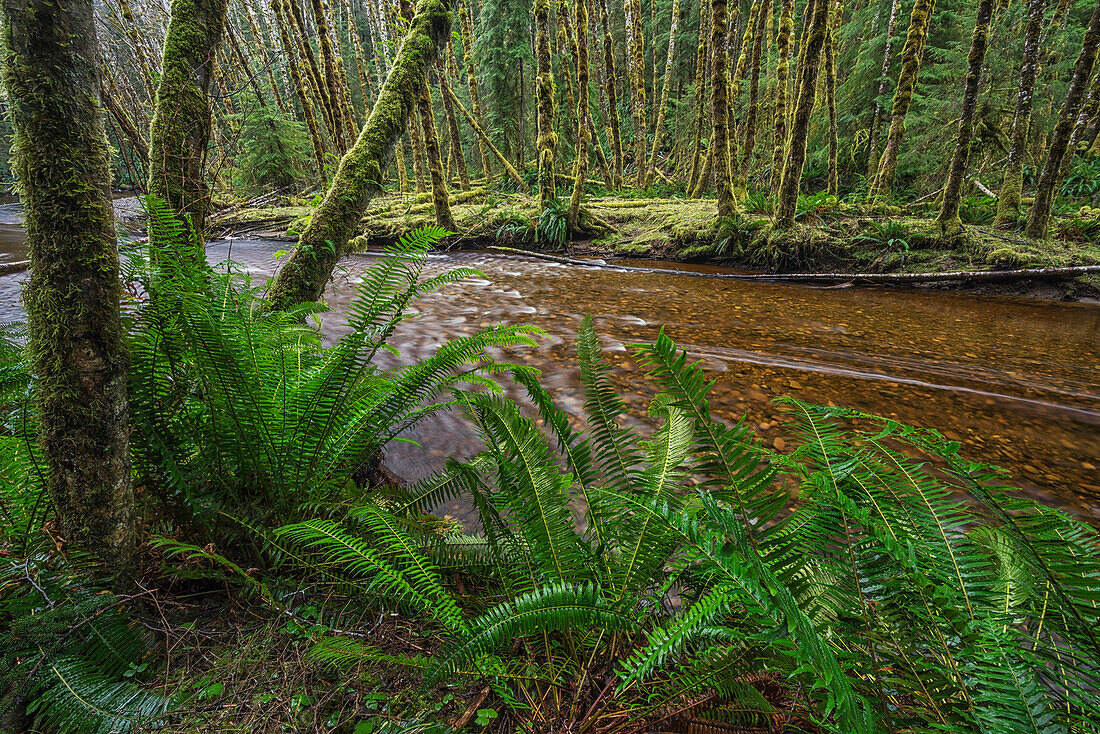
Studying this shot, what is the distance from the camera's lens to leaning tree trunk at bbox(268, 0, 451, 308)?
138 inches

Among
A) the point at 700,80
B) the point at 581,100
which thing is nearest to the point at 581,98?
the point at 581,100

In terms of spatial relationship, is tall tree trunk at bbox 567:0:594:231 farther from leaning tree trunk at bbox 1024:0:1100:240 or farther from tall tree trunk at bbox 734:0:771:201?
leaning tree trunk at bbox 1024:0:1100:240

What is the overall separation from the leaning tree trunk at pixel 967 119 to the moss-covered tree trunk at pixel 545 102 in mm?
8037

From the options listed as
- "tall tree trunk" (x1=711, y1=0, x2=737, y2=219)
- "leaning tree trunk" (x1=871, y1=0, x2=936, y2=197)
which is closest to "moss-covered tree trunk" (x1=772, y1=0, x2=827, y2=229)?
"tall tree trunk" (x1=711, y1=0, x2=737, y2=219)

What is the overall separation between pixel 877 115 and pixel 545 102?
1178 centimetres

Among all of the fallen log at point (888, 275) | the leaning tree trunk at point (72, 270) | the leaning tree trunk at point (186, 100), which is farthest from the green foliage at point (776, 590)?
the fallen log at point (888, 275)

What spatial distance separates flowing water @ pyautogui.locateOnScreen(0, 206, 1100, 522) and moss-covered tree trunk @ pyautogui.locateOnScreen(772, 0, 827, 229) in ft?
6.42

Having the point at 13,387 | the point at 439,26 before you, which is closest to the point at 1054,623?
the point at 13,387

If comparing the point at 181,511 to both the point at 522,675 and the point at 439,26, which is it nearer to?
the point at 522,675

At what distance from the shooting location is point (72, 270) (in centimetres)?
118

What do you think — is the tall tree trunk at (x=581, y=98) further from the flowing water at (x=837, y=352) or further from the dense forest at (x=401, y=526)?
the dense forest at (x=401, y=526)

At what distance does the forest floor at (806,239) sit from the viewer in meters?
7.36

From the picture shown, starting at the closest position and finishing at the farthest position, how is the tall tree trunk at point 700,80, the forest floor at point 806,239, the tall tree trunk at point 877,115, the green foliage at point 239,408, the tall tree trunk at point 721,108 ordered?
the green foliage at point 239,408 < the forest floor at point 806,239 < the tall tree trunk at point 721,108 < the tall tree trunk at point 877,115 < the tall tree trunk at point 700,80

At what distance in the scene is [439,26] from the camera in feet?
13.1
